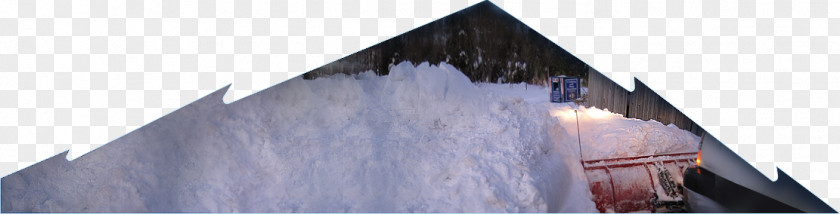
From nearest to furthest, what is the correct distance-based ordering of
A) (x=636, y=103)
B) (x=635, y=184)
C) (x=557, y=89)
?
(x=635, y=184) → (x=636, y=103) → (x=557, y=89)

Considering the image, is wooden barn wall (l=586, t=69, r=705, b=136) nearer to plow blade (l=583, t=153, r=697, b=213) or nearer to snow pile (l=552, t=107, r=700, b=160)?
snow pile (l=552, t=107, r=700, b=160)

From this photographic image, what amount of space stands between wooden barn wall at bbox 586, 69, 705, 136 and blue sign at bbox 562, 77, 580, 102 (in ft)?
2.51

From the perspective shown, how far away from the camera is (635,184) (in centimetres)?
762

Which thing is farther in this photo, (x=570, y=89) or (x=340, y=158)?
(x=570, y=89)

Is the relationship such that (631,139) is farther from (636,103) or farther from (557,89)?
(557,89)

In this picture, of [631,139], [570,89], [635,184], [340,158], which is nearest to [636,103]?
[570,89]

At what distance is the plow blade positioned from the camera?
751cm

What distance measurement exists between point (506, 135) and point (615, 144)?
6.25ft

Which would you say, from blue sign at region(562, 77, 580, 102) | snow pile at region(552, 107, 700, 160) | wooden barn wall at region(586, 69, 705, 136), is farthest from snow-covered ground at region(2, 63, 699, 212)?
blue sign at region(562, 77, 580, 102)

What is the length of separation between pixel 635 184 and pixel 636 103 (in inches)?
136

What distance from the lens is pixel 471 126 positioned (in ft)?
24.1

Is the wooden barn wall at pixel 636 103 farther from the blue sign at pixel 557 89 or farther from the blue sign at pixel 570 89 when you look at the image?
the blue sign at pixel 557 89

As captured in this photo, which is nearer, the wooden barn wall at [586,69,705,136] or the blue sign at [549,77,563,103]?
the wooden barn wall at [586,69,705,136]

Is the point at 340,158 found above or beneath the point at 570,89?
beneath
